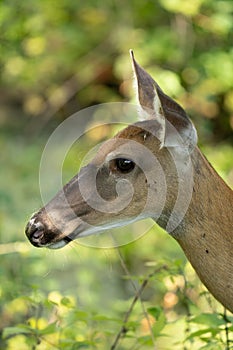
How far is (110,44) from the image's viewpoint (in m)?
9.73

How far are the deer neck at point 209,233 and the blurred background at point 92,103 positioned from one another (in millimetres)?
325

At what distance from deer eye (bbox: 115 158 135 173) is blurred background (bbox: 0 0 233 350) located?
0.59 meters

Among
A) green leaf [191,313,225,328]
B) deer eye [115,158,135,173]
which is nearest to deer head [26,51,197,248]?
deer eye [115,158,135,173]

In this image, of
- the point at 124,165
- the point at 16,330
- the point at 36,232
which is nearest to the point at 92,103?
the point at 16,330

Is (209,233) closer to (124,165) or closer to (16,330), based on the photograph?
(124,165)

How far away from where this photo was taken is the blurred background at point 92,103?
4.50m

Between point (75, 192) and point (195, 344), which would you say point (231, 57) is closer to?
point (195, 344)

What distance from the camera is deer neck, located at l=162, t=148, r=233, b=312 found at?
10.5 ft

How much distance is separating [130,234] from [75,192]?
366 centimetres

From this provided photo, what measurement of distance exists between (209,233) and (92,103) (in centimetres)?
700

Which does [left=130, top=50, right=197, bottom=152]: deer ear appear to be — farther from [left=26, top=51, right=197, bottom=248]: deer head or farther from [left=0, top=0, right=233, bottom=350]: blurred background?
[left=0, top=0, right=233, bottom=350]: blurred background

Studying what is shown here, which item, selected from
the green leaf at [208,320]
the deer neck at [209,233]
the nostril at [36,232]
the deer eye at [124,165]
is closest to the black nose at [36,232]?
the nostril at [36,232]

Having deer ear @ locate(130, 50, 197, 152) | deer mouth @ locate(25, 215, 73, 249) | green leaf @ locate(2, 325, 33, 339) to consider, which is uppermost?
deer ear @ locate(130, 50, 197, 152)

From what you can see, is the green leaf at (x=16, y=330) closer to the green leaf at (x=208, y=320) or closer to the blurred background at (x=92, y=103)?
the blurred background at (x=92, y=103)
